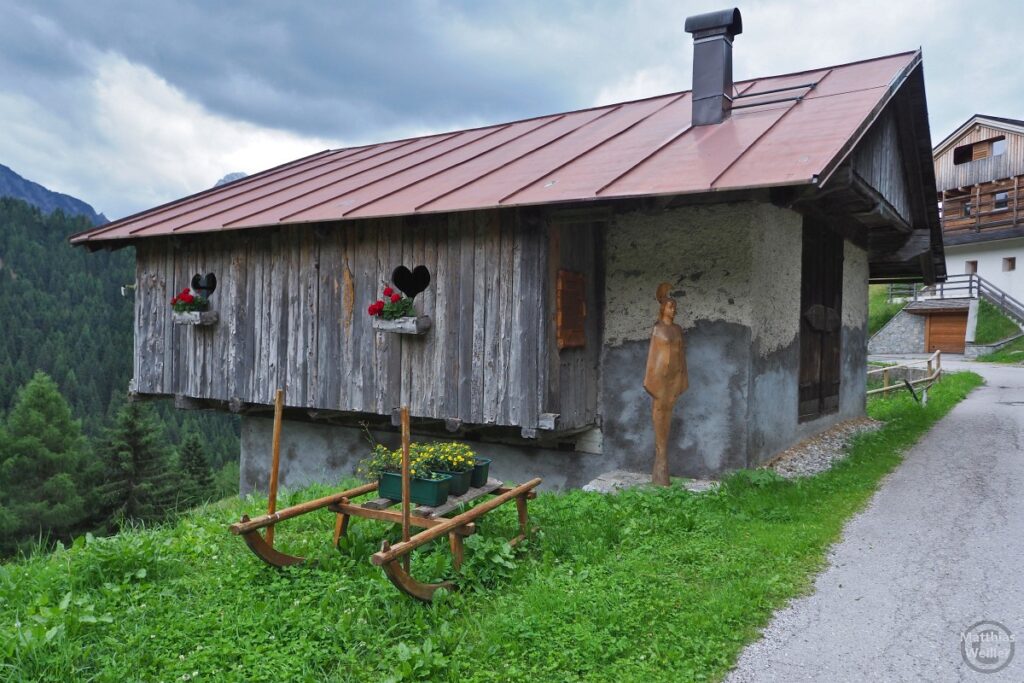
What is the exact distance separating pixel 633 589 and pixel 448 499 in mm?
1345

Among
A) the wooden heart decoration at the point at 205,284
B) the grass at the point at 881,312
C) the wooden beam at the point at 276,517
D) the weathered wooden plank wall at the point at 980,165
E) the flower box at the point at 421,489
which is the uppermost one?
the weathered wooden plank wall at the point at 980,165

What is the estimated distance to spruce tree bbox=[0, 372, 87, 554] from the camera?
33906 mm

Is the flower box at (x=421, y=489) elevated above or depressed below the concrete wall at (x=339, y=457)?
above

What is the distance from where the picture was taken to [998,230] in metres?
28.9

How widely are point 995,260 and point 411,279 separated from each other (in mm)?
30730

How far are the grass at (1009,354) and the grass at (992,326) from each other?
868mm

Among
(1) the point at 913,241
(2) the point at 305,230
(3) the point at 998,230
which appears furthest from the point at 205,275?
(3) the point at 998,230

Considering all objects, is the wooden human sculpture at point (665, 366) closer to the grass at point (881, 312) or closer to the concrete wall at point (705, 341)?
the concrete wall at point (705, 341)

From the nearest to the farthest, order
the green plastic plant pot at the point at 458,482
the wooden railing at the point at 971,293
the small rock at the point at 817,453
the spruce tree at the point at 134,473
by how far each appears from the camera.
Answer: the green plastic plant pot at the point at 458,482 → the small rock at the point at 817,453 → the wooden railing at the point at 971,293 → the spruce tree at the point at 134,473

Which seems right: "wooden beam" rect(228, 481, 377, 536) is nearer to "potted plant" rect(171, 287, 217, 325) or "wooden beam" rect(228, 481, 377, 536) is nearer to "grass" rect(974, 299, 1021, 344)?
"potted plant" rect(171, 287, 217, 325)

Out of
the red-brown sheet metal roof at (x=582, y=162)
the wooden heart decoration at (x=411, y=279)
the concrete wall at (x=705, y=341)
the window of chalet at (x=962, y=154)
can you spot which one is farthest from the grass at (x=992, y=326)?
the wooden heart decoration at (x=411, y=279)

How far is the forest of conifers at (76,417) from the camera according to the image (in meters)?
35.1

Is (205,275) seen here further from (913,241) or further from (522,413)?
(913,241)

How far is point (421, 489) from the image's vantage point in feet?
14.7
